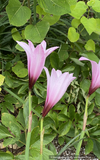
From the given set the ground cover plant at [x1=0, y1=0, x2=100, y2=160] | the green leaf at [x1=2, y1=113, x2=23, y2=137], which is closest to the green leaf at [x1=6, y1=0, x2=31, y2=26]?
the ground cover plant at [x1=0, y1=0, x2=100, y2=160]

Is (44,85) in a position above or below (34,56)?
below

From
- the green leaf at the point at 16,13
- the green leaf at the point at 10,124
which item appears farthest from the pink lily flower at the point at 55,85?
the green leaf at the point at 16,13

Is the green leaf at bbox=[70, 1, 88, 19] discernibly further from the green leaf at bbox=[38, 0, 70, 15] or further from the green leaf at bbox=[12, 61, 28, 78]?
the green leaf at bbox=[12, 61, 28, 78]

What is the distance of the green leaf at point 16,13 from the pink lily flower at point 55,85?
238 mm

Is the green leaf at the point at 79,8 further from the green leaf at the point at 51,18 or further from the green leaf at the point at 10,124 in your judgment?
the green leaf at the point at 10,124

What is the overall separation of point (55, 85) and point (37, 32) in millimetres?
265

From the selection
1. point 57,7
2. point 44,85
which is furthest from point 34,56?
point 44,85

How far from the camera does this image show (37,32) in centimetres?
50

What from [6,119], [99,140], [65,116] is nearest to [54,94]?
[6,119]

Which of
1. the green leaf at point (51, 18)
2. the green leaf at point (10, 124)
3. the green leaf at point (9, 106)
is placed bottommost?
the green leaf at point (9, 106)

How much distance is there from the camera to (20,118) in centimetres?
44

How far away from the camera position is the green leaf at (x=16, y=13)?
46 centimetres

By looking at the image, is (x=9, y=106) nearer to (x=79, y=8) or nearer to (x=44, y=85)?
(x=44, y=85)

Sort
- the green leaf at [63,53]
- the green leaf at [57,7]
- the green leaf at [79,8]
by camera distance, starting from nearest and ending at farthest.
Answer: the green leaf at [57,7]
the green leaf at [79,8]
the green leaf at [63,53]
